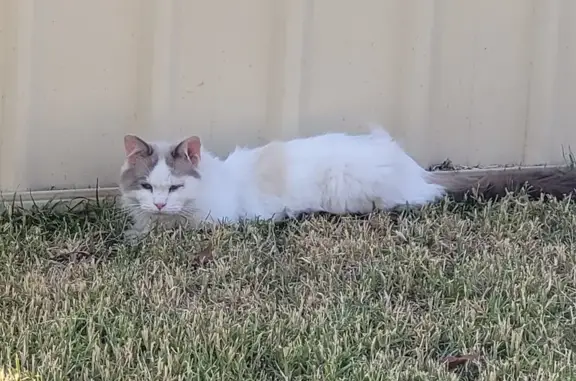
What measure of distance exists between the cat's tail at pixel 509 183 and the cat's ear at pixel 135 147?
1206 mm

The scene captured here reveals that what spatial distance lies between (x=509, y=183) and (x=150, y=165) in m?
1.47

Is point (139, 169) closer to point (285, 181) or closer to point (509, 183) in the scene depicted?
point (285, 181)

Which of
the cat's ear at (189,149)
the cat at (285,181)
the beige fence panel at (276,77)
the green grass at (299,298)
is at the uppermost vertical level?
the beige fence panel at (276,77)

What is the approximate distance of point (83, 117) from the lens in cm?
373

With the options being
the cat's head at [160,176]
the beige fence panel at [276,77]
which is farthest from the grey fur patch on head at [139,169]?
the beige fence panel at [276,77]

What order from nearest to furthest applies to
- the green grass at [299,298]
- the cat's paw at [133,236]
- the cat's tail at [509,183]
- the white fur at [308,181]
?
the green grass at [299,298] < the cat's paw at [133,236] < the white fur at [308,181] < the cat's tail at [509,183]

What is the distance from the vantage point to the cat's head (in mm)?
3412

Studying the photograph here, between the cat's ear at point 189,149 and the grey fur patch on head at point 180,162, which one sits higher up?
the cat's ear at point 189,149

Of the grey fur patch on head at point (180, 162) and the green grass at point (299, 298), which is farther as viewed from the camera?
the grey fur patch on head at point (180, 162)

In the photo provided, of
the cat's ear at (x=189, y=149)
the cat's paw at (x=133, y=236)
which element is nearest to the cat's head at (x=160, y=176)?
the cat's ear at (x=189, y=149)

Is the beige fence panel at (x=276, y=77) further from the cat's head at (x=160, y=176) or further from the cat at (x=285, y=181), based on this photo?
the cat's head at (x=160, y=176)

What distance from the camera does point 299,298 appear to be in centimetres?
272

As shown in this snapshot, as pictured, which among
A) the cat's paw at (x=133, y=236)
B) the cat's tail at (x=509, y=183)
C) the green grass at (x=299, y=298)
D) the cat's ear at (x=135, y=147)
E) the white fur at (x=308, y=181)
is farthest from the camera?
the cat's tail at (x=509, y=183)

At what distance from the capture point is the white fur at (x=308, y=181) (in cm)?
357
